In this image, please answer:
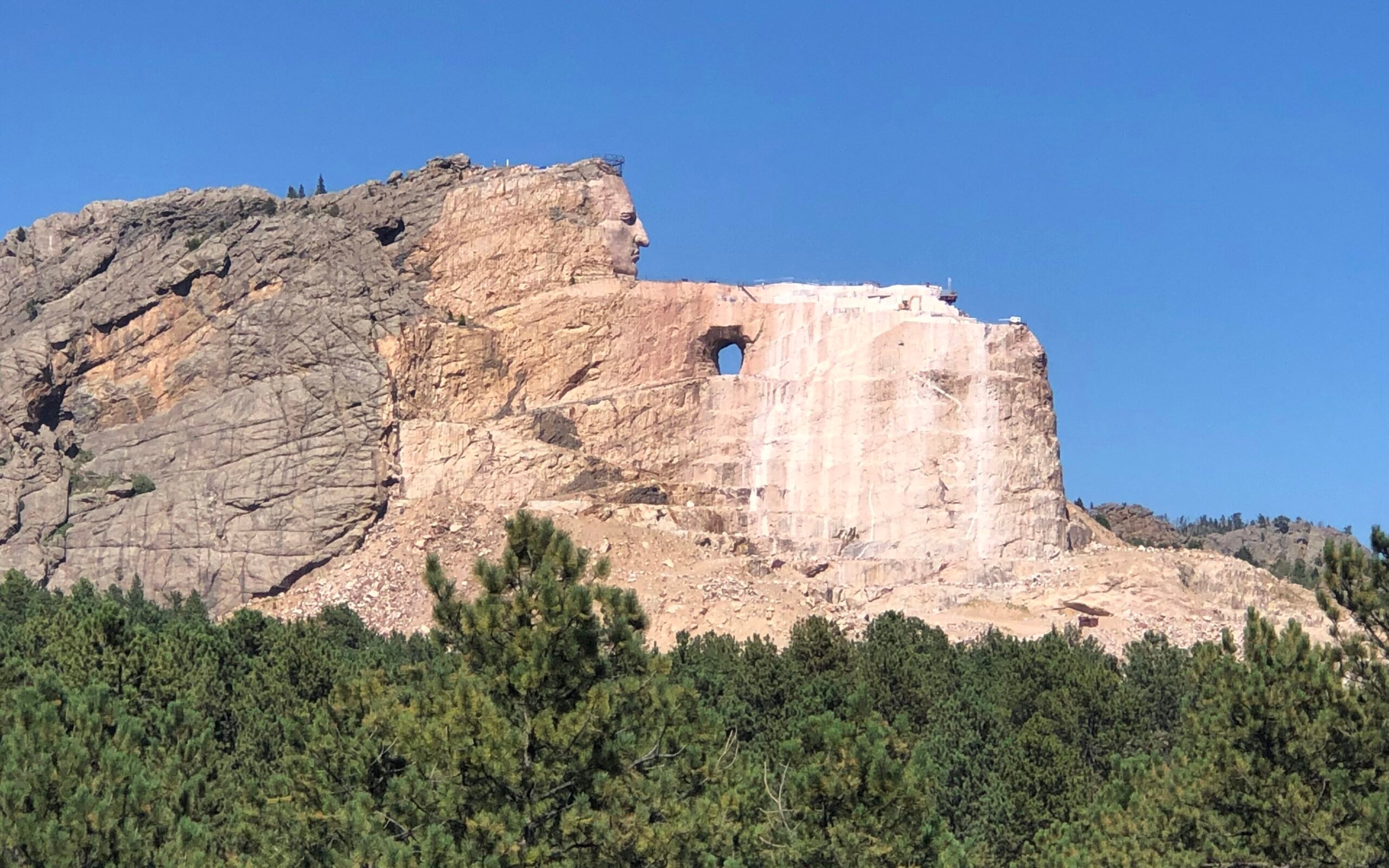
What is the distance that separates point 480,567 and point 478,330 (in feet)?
180

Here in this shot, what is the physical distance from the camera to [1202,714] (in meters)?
36.7

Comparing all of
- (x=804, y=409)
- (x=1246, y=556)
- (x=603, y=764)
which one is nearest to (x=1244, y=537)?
(x=1246, y=556)

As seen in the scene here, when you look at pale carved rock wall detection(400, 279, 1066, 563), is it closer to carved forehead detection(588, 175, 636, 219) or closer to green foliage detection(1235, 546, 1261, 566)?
carved forehead detection(588, 175, 636, 219)

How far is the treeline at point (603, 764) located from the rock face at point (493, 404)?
33757 mm

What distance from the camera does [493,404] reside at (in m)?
82.4

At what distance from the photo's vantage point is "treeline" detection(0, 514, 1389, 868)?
89.3ft

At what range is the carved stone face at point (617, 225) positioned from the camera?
8462 cm

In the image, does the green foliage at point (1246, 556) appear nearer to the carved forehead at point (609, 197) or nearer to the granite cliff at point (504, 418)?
the granite cliff at point (504, 418)

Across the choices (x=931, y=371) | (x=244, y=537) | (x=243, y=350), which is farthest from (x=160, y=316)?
(x=931, y=371)

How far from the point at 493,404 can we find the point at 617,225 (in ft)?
29.1

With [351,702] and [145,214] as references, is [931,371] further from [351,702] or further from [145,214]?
[351,702]

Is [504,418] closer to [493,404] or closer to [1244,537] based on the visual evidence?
[493,404]

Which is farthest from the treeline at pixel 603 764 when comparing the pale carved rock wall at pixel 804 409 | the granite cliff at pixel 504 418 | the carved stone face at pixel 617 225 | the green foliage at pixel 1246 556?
the green foliage at pixel 1246 556

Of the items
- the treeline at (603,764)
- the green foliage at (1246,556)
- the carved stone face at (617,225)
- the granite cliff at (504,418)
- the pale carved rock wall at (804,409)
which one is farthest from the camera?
the green foliage at (1246,556)
